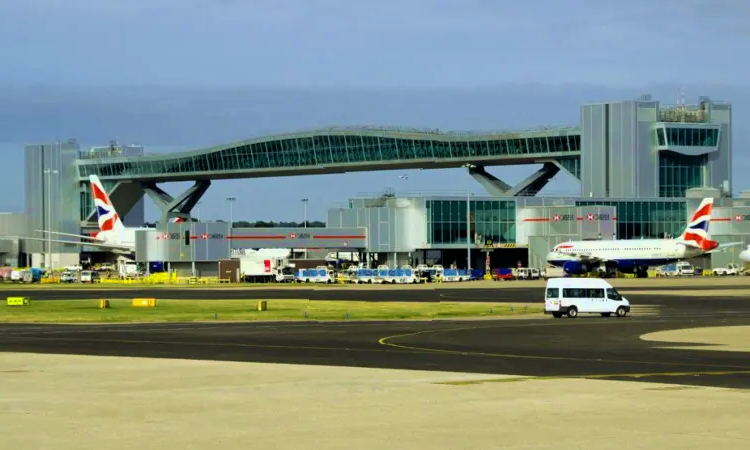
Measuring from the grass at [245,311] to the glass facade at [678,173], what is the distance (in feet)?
290

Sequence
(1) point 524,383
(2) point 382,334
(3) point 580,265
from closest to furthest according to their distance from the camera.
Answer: (1) point 524,383
(2) point 382,334
(3) point 580,265

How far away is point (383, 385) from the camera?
30969mm

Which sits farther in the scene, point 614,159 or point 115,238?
point 115,238

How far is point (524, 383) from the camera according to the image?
31094 mm

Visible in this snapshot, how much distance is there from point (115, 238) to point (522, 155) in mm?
60795

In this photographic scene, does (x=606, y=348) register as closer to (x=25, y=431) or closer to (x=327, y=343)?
(x=327, y=343)

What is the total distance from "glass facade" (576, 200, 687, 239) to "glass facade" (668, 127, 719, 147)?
27.0ft

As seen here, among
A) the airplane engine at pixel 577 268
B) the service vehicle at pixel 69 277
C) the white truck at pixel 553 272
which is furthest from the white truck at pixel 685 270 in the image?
the service vehicle at pixel 69 277

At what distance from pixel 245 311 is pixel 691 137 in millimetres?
104054

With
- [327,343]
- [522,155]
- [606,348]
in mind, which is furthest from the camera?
[522,155]

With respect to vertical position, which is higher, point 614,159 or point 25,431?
point 614,159

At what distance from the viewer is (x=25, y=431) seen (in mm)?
22641

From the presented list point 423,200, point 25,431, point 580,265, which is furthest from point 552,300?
point 423,200

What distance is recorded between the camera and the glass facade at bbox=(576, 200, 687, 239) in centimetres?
16275
